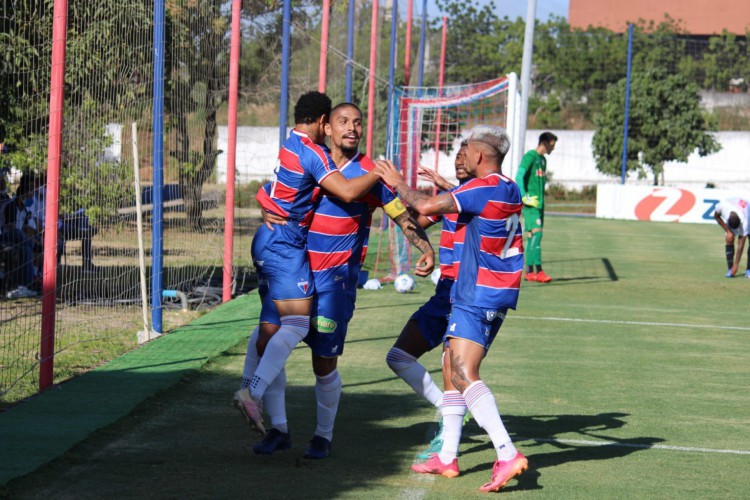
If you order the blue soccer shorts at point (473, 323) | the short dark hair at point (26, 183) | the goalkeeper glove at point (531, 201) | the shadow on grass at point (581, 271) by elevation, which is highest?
the short dark hair at point (26, 183)

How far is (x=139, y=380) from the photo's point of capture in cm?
807

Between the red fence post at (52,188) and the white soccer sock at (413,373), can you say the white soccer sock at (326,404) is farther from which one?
the red fence post at (52,188)

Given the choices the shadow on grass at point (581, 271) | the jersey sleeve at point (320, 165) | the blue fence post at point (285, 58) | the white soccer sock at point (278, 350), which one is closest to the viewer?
the white soccer sock at point (278, 350)

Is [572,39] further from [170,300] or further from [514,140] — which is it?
[170,300]

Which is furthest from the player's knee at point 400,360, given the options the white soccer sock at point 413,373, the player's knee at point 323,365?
the player's knee at point 323,365

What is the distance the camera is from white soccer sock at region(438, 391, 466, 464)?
5734 mm

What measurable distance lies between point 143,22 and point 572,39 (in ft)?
175

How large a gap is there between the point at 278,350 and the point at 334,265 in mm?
598

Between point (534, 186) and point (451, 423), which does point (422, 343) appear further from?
point (534, 186)

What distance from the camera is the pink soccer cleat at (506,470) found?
534cm

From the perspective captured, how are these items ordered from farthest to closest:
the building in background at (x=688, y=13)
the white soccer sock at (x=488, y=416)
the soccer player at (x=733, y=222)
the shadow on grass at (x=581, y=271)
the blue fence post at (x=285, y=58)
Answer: the building in background at (x=688, y=13) < the soccer player at (x=733, y=222) < the shadow on grass at (x=581, y=271) < the blue fence post at (x=285, y=58) < the white soccer sock at (x=488, y=416)

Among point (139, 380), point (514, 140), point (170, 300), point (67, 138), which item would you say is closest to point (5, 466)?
point (139, 380)

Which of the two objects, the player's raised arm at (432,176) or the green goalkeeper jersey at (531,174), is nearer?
the player's raised arm at (432,176)

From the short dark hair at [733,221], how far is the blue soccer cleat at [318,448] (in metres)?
12.9
